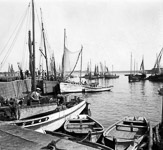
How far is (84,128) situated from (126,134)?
3.83 m

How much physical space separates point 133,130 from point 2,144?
1283 centimetres

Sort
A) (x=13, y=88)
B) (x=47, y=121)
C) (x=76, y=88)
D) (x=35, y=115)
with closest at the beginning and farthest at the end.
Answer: (x=47, y=121) < (x=35, y=115) < (x=13, y=88) < (x=76, y=88)

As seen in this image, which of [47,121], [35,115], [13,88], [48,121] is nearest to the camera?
[47,121]

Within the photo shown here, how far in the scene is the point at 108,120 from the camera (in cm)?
2467

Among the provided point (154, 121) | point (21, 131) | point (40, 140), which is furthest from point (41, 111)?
point (154, 121)

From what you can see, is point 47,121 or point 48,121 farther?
point 48,121

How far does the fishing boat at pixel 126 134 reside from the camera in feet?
41.1

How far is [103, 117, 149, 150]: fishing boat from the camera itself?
41.1ft

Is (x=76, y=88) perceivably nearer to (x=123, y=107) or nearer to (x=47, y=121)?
(x=123, y=107)

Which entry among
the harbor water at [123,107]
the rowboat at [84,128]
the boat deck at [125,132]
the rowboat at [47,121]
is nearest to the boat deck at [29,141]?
the rowboat at [47,121]

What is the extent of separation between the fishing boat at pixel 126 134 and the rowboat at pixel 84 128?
79cm

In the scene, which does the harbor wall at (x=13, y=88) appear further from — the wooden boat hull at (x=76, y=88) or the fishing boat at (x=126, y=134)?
the fishing boat at (x=126, y=134)

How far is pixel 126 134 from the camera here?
1552 cm

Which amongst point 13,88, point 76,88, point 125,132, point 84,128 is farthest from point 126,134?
point 76,88
